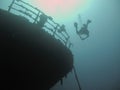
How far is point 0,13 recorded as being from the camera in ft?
31.8

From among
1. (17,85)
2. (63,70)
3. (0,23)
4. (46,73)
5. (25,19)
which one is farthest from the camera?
(63,70)

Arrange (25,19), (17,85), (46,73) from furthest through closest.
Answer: (46,73) → (17,85) → (25,19)

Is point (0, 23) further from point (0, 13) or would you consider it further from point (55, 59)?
point (55, 59)

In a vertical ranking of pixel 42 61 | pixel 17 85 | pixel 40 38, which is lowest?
pixel 17 85

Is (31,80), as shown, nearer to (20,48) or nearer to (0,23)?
(20,48)

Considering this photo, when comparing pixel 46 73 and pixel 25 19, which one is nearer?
pixel 25 19

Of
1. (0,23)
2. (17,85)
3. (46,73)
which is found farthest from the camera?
(46,73)

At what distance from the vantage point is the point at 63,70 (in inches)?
520

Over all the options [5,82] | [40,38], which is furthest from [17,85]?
[40,38]

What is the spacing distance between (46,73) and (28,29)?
10.1ft

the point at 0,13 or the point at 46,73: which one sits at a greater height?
the point at 0,13

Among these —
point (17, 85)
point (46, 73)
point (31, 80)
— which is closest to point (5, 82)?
point (17, 85)

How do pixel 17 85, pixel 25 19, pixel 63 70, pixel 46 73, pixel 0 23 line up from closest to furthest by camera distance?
pixel 0 23
pixel 25 19
pixel 17 85
pixel 46 73
pixel 63 70

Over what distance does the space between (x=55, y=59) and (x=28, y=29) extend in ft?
8.14
